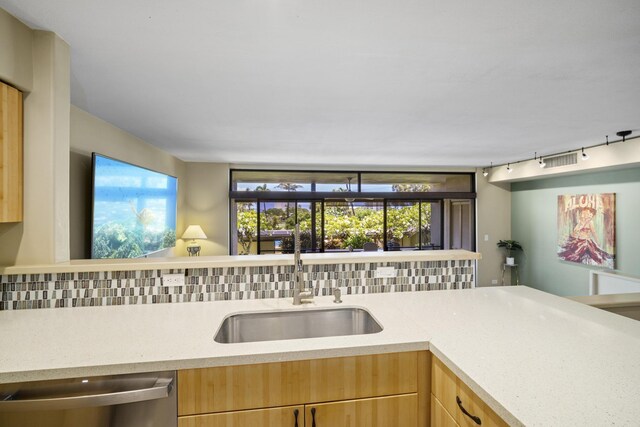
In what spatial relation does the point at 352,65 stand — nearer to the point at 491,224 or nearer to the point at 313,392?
the point at 313,392

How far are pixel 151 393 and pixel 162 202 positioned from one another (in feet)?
12.3

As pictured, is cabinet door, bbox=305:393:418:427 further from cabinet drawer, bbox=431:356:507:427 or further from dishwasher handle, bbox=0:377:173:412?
dishwasher handle, bbox=0:377:173:412

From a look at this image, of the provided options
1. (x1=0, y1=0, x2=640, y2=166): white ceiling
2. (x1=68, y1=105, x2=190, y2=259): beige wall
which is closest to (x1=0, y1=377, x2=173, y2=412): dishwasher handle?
(x1=0, y1=0, x2=640, y2=166): white ceiling

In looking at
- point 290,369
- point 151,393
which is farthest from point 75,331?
point 290,369

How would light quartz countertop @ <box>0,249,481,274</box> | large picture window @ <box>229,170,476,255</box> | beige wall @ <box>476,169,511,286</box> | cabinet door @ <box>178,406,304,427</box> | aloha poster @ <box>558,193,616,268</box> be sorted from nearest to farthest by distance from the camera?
1. cabinet door @ <box>178,406,304,427</box>
2. light quartz countertop @ <box>0,249,481,274</box>
3. aloha poster @ <box>558,193,616,268</box>
4. large picture window @ <box>229,170,476,255</box>
5. beige wall @ <box>476,169,511,286</box>

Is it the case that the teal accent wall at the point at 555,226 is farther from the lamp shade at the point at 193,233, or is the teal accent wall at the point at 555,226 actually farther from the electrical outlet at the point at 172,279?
the lamp shade at the point at 193,233

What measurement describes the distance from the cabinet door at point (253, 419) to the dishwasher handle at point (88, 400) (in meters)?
→ 0.15

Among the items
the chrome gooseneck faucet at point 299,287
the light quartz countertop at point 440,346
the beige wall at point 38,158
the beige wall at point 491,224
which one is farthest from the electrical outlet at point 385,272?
the beige wall at point 491,224

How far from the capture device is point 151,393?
42.8 inches

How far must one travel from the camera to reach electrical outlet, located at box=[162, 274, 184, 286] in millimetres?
1776

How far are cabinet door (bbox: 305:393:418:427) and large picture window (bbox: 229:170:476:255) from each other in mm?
5158

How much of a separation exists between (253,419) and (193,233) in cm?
479

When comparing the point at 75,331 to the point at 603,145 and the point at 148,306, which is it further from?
the point at 603,145

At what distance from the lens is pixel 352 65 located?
79.7 inches
